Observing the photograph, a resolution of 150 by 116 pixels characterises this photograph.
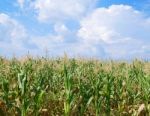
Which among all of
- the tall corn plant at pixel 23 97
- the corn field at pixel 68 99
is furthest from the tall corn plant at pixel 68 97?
the tall corn plant at pixel 23 97

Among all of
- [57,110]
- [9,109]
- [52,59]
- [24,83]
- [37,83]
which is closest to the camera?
[24,83]

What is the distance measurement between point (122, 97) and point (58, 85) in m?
1.87

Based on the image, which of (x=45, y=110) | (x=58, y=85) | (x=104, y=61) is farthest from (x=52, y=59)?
(x=45, y=110)

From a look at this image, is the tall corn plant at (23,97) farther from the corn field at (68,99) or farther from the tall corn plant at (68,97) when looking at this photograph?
the tall corn plant at (68,97)

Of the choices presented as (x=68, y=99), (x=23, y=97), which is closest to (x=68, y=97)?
(x=68, y=99)

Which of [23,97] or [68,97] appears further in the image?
[68,97]

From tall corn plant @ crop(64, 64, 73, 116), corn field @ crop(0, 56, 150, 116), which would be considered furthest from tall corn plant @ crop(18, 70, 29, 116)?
tall corn plant @ crop(64, 64, 73, 116)

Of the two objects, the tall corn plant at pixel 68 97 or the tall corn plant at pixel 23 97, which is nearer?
the tall corn plant at pixel 23 97

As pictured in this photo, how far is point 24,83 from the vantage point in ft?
20.2

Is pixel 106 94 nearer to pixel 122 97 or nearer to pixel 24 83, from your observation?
pixel 122 97

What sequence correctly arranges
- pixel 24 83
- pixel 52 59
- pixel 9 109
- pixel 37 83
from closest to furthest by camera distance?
pixel 24 83
pixel 9 109
pixel 37 83
pixel 52 59

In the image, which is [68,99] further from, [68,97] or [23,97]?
[23,97]

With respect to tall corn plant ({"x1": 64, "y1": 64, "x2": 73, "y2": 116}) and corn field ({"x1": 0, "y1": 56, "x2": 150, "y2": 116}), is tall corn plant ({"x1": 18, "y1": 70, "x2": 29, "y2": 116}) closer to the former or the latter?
corn field ({"x1": 0, "y1": 56, "x2": 150, "y2": 116})

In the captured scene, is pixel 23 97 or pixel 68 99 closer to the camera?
pixel 23 97
